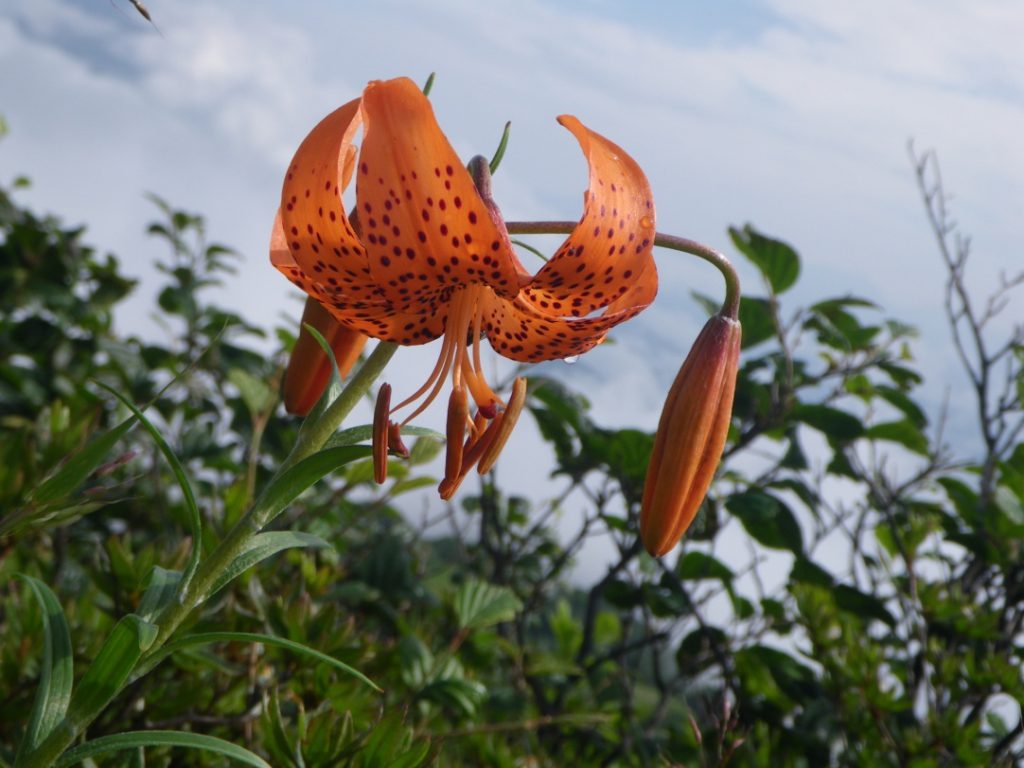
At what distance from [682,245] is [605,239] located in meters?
0.07

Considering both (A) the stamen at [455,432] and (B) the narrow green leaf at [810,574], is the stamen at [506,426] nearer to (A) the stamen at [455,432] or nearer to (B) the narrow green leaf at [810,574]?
(A) the stamen at [455,432]

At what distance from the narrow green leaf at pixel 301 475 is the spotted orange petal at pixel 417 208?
6.8 inches

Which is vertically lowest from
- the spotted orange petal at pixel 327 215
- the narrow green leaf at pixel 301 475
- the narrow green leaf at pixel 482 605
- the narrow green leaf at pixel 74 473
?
the narrow green leaf at pixel 482 605

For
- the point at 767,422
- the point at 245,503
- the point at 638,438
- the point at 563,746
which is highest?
the point at 767,422

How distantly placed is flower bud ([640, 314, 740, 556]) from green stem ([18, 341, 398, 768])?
0.25 meters

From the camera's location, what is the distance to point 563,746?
1.85 m

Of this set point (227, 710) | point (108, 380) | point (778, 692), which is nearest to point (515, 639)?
point (778, 692)

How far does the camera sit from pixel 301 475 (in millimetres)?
837

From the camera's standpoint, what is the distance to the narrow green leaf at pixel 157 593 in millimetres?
835

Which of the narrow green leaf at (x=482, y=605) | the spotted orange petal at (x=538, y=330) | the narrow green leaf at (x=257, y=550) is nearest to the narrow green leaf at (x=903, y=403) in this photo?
the narrow green leaf at (x=482, y=605)

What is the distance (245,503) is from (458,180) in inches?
29.3

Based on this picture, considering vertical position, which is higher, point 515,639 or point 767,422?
point 767,422

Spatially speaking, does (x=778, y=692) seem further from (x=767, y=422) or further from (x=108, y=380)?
(x=108, y=380)

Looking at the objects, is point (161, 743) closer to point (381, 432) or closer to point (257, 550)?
point (257, 550)
